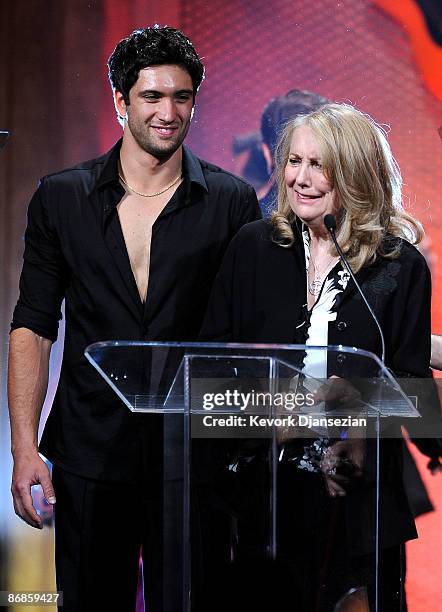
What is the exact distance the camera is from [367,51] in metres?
3.34

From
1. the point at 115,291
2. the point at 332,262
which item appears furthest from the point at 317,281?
the point at 115,291

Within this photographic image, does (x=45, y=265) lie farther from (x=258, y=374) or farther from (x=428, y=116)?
(x=428, y=116)

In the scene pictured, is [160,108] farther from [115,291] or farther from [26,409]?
[26,409]

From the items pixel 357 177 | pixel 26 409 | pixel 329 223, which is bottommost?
pixel 26 409

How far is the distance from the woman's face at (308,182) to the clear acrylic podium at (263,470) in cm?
73

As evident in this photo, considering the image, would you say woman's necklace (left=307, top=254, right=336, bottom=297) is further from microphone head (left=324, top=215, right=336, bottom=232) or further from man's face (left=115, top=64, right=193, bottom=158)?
man's face (left=115, top=64, right=193, bottom=158)

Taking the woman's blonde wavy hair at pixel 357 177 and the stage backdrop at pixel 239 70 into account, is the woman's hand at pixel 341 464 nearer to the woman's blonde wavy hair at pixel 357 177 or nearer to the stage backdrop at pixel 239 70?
the woman's blonde wavy hair at pixel 357 177

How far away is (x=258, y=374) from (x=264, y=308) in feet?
2.28

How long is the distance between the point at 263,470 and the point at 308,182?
0.87m

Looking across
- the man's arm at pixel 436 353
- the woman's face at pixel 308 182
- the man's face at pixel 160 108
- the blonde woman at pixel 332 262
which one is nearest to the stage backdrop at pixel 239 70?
the man's arm at pixel 436 353

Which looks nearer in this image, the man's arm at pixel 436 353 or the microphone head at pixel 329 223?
the microphone head at pixel 329 223

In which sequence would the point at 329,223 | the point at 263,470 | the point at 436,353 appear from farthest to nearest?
the point at 436,353 → the point at 329,223 → the point at 263,470

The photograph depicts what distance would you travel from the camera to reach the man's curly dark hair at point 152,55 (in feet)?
8.70

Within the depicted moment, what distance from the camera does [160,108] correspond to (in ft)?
8.52
